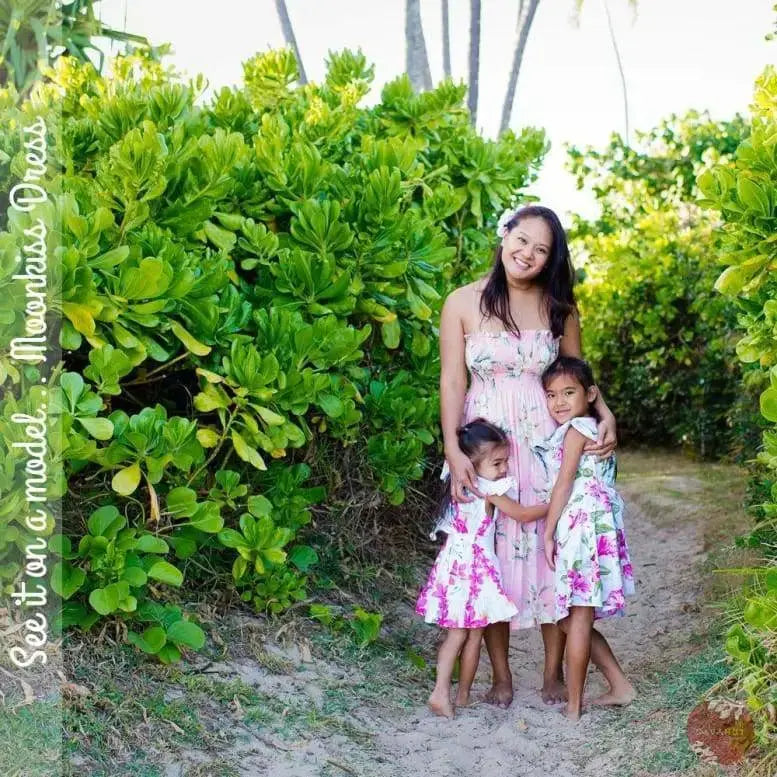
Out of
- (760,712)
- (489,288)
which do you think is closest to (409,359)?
(489,288)

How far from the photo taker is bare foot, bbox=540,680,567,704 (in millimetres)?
4438

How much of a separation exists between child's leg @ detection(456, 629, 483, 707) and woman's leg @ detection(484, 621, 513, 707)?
0.08 meters

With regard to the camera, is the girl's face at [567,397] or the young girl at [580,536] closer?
the young girl at [580,536]

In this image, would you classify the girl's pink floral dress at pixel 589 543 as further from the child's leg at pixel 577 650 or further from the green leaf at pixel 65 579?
the green leaf at pixel 65 579

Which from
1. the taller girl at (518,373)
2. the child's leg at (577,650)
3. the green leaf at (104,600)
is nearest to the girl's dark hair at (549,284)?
the taller girl at (518,373)

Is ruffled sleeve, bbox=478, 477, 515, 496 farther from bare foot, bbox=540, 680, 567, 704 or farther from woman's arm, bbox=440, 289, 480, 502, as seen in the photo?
bare foot, bbox=540, 680, 567, 704

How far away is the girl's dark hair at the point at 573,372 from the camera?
432 cm

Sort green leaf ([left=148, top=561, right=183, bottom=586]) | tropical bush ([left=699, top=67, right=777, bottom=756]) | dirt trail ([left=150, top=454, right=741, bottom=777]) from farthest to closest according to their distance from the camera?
1. dirt trail ([left=150, top=454, right=741, bottom=777])
2. green leaf ([left=148, top=561, right=183, bottom=586])
3. tropical bush ([left=699, top=67, right=777, bottom=756])

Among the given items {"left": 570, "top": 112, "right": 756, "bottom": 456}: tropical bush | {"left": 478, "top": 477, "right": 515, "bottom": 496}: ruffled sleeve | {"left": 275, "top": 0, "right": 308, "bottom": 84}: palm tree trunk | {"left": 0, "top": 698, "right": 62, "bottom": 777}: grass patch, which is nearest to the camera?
{"left": 0, "top": 698, "right": 62, "bottom": 777}: grass patch

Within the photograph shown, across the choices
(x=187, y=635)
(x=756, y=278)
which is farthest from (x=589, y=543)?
(x=187, y=635)

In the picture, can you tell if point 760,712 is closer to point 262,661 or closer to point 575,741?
point 575,741

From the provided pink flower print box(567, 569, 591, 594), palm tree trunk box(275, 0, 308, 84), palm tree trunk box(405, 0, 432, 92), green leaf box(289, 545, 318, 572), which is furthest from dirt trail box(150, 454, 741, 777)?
palm tree trunk box(275, 0, 308, 84)

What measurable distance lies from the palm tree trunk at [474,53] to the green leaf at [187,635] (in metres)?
16.3

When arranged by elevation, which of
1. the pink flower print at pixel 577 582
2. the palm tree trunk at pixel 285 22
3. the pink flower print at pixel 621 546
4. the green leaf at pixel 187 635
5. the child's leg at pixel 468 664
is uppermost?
the palm tree trunk at pixel 285 22
